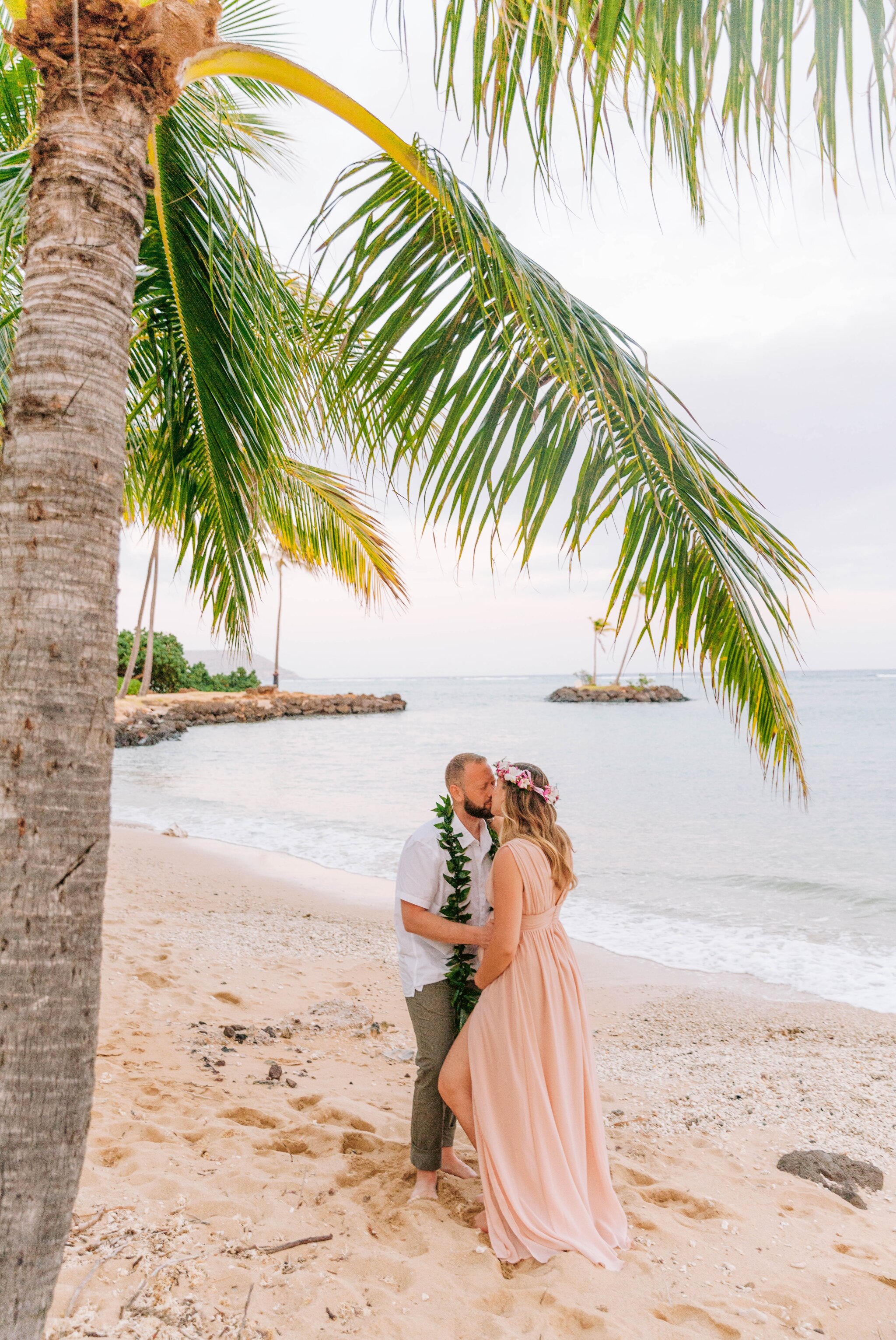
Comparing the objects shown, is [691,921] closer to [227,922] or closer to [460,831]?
[227,922]

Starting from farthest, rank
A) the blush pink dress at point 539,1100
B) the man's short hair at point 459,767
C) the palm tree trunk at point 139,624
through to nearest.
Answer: the palm tree trunk at point 139,624, the man's short hair at point 459,767, the blush pink dress at point 539,1100

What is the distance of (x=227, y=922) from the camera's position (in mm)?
8789

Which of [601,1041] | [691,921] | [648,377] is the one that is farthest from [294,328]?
[691,921]

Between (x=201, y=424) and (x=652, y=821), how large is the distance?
15.9 meters

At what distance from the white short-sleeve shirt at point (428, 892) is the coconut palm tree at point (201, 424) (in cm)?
131

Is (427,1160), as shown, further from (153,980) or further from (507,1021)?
(153,980)

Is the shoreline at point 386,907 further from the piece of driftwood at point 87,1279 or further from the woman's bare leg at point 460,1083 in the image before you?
the piece of driftwood at point 87,1279

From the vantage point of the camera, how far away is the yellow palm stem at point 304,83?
2453 millimetres

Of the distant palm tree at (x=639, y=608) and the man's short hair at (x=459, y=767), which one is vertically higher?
the distant palm tree at (x=639, y=608)

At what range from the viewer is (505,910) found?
131 inches

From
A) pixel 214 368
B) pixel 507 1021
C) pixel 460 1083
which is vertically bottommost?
pixel 460 1083

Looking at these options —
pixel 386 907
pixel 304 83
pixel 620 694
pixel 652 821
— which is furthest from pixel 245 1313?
pixel 620 694

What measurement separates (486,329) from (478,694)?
3740 inches

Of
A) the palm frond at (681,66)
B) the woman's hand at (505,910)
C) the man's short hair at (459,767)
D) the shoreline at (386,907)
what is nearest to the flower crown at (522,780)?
the man's short hair at (459,767)
